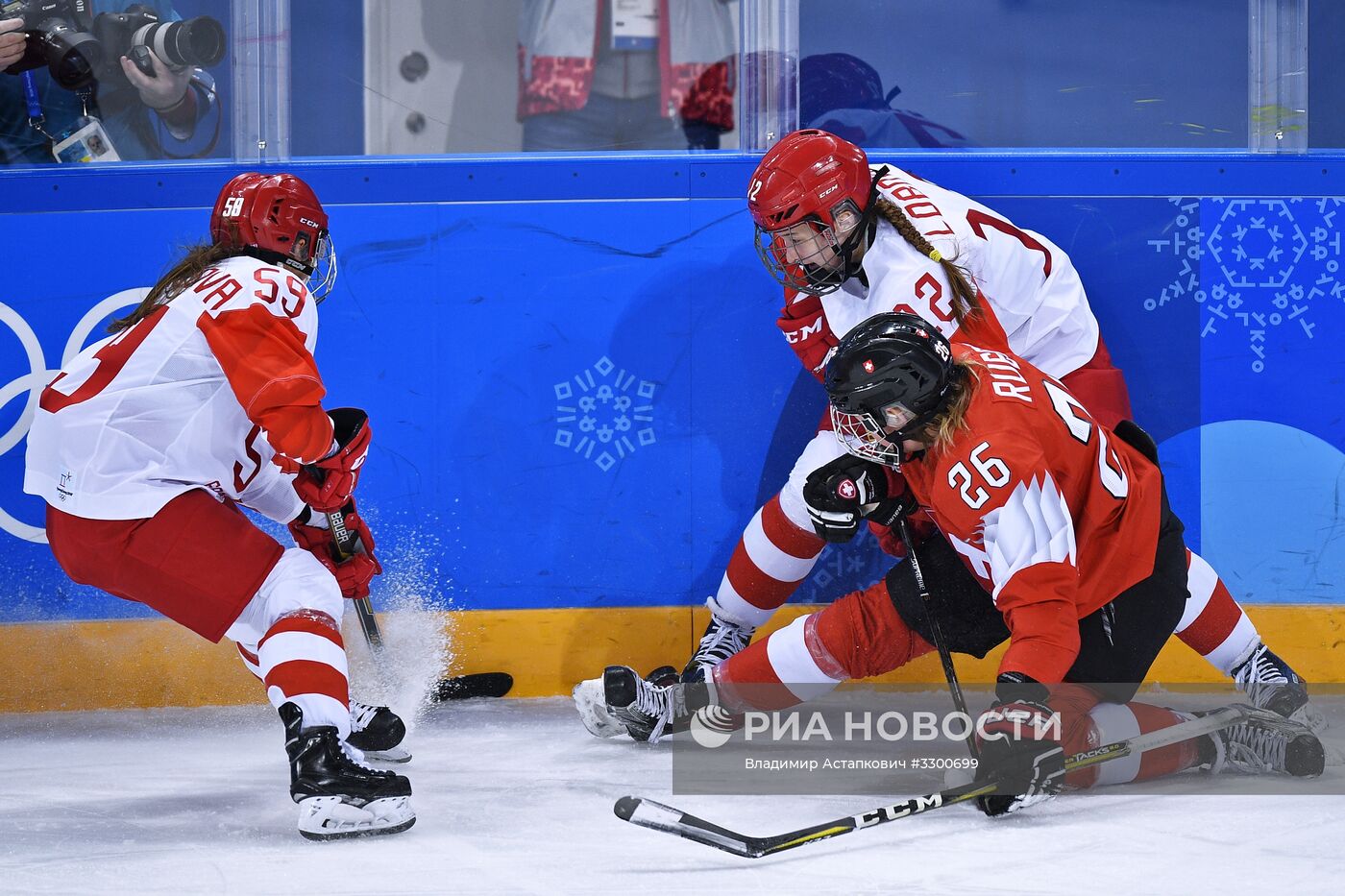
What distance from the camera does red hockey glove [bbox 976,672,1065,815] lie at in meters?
2.02

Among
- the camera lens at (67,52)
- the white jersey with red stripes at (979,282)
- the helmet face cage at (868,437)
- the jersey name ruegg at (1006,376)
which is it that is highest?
the camera lens at (67,52)

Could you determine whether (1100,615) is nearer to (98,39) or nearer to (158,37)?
(158,37)

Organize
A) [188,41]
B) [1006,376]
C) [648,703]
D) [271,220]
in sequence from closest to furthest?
[1006,376] < [271,220] < [648,703] < [188,41]

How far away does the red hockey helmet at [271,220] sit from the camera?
2439 millimetres

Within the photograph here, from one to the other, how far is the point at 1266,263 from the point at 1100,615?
1314 millimetres

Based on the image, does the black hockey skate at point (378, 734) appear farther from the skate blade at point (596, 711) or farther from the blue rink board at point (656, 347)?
the blue rink board at point (656, 347)

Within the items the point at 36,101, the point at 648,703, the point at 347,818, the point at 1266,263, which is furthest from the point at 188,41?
the point at 1266,263

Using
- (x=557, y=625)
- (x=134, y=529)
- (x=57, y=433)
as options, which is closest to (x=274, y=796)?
(x=134, y=529)

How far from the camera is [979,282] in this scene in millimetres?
2803

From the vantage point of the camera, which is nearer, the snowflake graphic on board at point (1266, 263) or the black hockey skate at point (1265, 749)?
the black hockey skate at point (1265, 749)

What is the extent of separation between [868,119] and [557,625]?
1448 mm

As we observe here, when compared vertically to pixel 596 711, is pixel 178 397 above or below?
above

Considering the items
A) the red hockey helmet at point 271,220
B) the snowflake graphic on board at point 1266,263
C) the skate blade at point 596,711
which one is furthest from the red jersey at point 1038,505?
the red hockey helmet at point 271,220

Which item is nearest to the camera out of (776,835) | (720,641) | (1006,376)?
(776,835)
